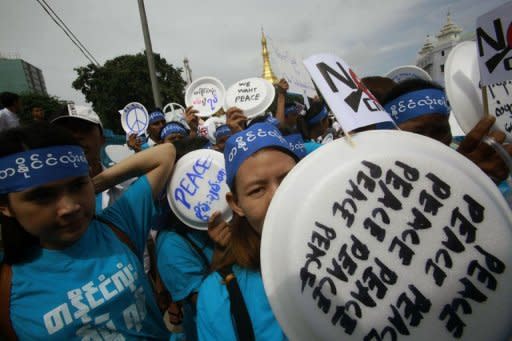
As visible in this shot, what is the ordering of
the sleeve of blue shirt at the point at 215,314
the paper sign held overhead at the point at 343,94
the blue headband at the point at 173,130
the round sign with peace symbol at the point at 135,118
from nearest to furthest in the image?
1. the paper sign held overhead at the point at 343,94
2. the sleeve of blue shirt at the point at 215,314
3. the blue headband at the point at 173,130
4. the round sign with peace symbol at the point at 135,118

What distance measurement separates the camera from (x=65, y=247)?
138cm

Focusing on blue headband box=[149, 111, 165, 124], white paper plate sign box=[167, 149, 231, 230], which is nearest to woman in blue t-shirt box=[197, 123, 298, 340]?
white paper plate sign box=[167, 149, 231, 230]

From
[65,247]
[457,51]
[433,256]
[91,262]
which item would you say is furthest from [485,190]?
[65,247]

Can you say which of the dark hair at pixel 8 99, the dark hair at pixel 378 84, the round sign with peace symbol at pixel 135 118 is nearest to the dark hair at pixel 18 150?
the dark hair at pixel 378 84

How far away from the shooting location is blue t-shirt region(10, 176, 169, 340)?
1.20 metres

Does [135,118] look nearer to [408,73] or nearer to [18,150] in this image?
[18,150]

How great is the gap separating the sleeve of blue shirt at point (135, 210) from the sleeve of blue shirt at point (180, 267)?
0.23 metres

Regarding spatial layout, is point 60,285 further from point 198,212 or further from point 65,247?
point 198,212

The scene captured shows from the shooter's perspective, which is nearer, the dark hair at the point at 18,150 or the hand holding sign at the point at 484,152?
the hand holding sign at the point at 484,152

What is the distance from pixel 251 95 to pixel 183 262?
168 inches

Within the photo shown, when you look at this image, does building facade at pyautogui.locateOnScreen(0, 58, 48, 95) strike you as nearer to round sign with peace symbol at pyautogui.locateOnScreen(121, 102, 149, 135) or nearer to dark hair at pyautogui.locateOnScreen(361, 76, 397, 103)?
round sign with peace symbol at pyautogui.locateOnScreen(121, 102, 149, 135)

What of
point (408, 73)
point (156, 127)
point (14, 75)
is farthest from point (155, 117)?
point (14, 75)

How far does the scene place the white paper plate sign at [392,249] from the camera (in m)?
0.70

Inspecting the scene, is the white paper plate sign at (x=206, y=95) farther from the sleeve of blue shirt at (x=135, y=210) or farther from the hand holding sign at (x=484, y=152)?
the hand holding sign at (x=484, y=152)
